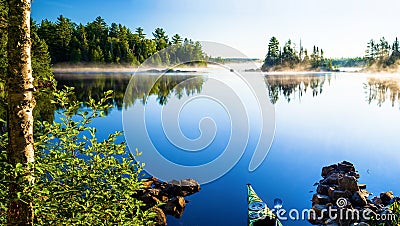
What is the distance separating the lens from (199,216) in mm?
8367

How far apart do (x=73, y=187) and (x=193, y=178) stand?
26.3 feet

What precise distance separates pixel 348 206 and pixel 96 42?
49.9m

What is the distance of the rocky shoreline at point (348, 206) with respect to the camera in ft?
22.2

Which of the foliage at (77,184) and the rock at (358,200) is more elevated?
the foliage at (77,184)

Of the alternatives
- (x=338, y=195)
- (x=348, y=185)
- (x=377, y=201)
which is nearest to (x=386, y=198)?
(x=377, y=201)

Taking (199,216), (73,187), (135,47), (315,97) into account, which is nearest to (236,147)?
(199,216)

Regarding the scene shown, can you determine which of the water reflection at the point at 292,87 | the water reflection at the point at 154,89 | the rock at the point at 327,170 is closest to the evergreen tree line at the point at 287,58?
the water reflection at the point at 292,87

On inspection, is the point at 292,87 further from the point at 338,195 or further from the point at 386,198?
the point at 338,195

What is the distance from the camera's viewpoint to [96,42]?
5200 cm

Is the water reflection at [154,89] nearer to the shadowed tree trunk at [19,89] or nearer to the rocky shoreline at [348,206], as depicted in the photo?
the shadowed tree trunk at [19,89]

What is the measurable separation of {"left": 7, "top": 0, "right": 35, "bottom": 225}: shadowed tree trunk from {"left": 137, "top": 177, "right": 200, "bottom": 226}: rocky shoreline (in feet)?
17.7

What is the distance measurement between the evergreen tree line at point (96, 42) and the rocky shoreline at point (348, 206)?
3812 centimetres

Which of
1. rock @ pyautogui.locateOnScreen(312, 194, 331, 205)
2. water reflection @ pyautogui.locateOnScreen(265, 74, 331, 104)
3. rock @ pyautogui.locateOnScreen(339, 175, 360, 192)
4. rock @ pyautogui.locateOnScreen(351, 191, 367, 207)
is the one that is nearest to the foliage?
rock @ pyautogui.locateOnScreen(351, 191, 367, 207)

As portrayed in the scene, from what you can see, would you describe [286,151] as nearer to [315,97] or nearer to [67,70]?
[315,97]
